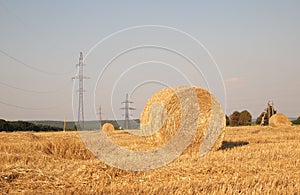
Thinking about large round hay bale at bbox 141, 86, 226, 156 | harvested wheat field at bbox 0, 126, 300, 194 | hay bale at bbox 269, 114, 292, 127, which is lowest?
harvested wheat field at bbox 0, 126, 300, 194

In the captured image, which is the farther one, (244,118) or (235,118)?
(235,118)

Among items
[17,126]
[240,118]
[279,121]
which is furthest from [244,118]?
[17,126]

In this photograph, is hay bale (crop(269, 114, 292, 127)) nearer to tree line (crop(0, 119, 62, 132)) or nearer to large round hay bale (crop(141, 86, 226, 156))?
large round hay bale (crop(141, 86, 226, 156))

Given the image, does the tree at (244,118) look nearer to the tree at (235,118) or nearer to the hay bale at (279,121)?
the tree at (235,118)

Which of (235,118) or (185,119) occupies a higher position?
(235,118)

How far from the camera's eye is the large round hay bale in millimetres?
10750

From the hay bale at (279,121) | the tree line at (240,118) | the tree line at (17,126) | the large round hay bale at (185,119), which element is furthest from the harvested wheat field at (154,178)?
the tree line at (240,118)

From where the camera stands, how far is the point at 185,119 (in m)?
11.0

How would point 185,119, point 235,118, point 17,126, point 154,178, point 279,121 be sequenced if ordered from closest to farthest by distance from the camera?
point 154,178, point 185,119, point 279,121, point 17,126, point 235,118

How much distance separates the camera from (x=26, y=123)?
32.2 m

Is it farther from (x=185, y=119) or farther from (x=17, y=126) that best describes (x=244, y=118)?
(x=185, y=119)

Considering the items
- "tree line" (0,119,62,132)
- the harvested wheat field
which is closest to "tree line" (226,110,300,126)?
"tree line" (0,119,62,132)

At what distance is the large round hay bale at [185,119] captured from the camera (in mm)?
10750

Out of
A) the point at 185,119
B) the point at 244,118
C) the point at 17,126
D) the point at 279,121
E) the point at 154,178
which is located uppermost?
the point at 244,118
